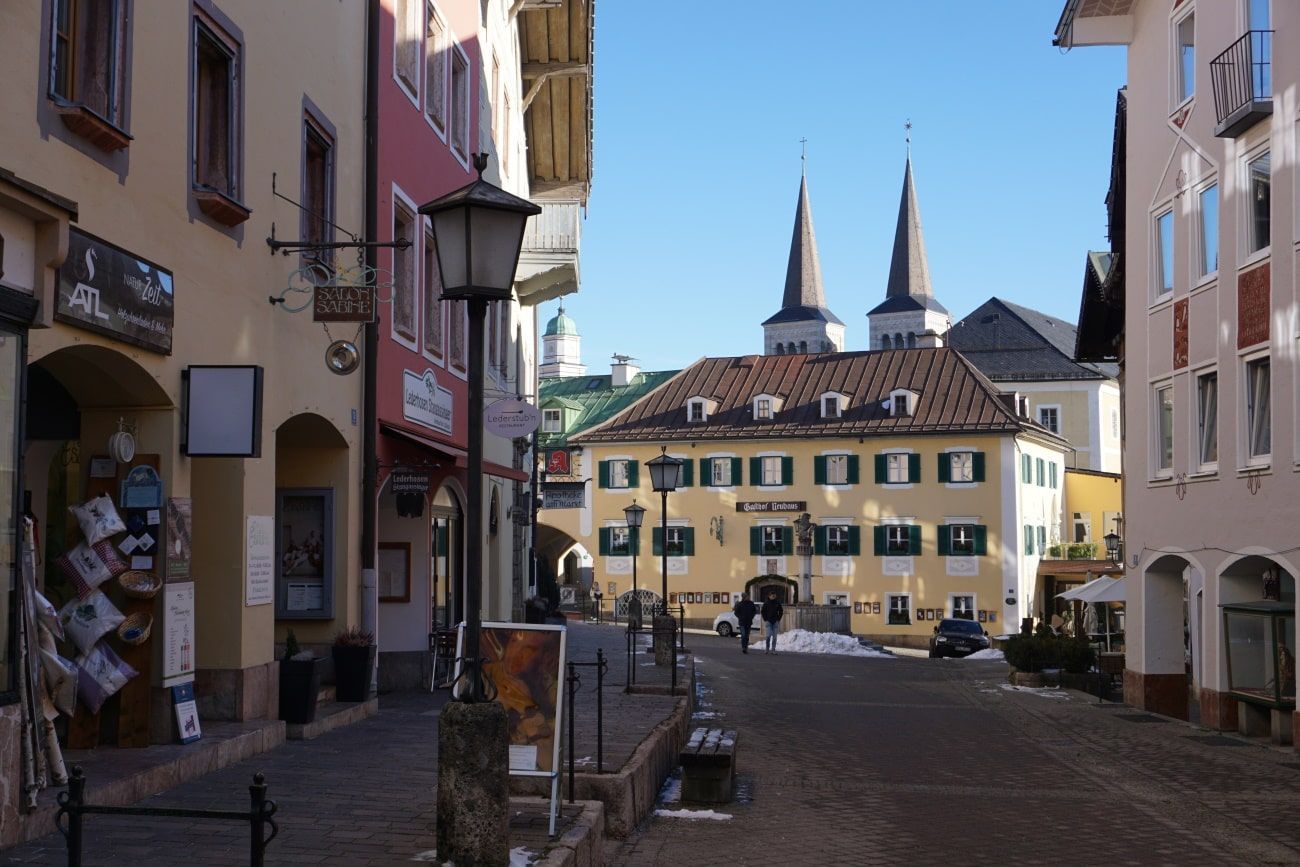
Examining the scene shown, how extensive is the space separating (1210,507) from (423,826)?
15154 mm

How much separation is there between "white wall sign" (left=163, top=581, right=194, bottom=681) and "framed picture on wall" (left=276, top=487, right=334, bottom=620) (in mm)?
3992

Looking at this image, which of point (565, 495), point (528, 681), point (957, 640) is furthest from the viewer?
point (957, 640)

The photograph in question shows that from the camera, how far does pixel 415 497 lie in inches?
727

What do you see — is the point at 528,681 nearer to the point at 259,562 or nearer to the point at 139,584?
the point at 139,584

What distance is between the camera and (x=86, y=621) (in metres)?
10.4

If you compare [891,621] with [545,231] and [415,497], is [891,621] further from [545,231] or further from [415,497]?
[415,497]

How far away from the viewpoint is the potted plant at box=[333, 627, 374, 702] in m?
14.9

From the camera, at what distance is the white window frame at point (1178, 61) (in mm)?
22328

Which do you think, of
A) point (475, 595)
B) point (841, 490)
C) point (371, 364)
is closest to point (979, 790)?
point (371, 364)

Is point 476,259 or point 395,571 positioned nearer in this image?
point 476,259

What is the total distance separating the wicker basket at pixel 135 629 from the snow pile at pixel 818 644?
35.0 metres

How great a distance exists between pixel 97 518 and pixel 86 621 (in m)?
0.70

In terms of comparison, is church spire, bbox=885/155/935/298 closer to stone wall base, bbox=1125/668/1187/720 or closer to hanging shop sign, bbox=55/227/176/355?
stone wall base, bbox=1125/668/1187/720

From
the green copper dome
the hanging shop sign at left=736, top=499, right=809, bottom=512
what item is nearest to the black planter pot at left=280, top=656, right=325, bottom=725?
the hanging shop sign at left=736, top=499, right=809, bottom=512
